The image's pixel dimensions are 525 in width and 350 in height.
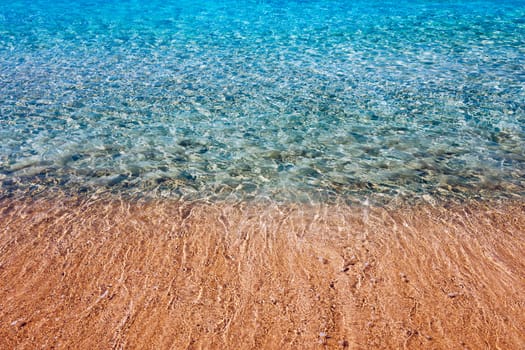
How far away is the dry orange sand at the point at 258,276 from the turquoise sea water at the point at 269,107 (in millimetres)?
573

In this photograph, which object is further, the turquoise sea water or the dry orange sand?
the turquoise sea water

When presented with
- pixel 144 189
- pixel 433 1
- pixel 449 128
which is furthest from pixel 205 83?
pixel 433 1

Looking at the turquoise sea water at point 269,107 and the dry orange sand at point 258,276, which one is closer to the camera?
the dry orange sand at point 258,276

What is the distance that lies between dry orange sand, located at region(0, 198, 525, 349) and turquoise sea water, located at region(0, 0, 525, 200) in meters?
0.57

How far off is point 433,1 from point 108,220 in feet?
57.0

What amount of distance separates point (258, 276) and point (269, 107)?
187 inches

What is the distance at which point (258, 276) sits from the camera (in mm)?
4285

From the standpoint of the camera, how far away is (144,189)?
583cm

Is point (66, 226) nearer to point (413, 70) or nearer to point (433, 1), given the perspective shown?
point (413, 70)

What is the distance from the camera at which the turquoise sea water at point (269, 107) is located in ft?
19.9

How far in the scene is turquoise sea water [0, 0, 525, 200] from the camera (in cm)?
607

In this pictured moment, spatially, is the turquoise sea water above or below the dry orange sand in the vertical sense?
below

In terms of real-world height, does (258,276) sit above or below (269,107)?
above

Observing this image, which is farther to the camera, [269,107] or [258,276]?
[269,107]
